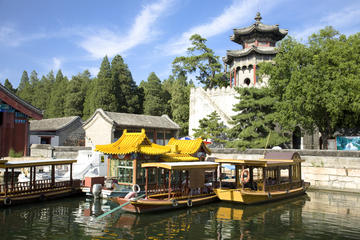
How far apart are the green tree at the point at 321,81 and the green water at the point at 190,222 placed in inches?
337

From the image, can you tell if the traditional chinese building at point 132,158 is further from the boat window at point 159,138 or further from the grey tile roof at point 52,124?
the grey tile roof at point 52,124

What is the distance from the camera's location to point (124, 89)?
5156 cm

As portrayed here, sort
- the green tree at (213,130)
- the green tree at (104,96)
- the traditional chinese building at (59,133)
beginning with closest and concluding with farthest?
1. the green tree at (213,130)
2. the traditional chinese building at (59,133)
3. the green tree at (104,96)

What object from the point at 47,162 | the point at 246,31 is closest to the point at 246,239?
the point at 47,162

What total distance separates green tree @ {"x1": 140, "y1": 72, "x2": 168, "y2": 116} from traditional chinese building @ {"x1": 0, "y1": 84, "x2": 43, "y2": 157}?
926 inches

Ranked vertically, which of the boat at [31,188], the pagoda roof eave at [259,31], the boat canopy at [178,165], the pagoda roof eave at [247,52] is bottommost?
the boat at [31,188]

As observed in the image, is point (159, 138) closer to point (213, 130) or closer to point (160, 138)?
point (160, 138)

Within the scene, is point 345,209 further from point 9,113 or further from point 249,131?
point 9,113

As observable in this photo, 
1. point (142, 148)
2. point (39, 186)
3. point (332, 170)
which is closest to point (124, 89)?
point (39, 186)

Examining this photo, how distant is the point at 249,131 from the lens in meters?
29.6

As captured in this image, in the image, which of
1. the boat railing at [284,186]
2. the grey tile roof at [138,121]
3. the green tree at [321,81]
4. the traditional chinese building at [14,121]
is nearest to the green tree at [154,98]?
the grey tile roof at [138,121]

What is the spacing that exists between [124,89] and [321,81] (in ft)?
108

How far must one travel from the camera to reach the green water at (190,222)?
12.4 m

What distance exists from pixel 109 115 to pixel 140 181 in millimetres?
16406
